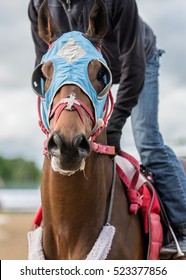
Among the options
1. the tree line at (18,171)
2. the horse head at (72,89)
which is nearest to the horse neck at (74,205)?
the horse head at (72,89)

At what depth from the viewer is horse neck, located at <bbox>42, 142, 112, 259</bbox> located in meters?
3.58

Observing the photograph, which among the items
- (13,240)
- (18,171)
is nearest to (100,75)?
(13,240)

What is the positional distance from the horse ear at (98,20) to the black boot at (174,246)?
1485mm

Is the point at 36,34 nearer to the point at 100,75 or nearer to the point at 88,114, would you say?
the point at 100,75

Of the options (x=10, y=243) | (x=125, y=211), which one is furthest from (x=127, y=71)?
(x=10, y=243)

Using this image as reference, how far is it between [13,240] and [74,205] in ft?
33.5

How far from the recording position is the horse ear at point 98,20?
12.3 feet

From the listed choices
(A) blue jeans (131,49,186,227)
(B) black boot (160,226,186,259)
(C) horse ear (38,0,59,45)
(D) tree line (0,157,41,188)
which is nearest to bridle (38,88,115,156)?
(C) horse ear (38,0,59,45)

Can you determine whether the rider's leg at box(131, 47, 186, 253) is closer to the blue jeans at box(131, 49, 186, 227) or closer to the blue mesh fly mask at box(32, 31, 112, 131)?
the blue jeans at box(131, 49, 186, 227)

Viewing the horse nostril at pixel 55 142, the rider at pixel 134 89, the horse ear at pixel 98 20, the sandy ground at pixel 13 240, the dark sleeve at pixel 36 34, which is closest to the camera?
the horse nostril at pixel 55 142

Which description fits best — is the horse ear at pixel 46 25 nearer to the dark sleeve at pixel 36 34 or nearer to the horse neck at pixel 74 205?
the dark sleeve at pixel 36 34

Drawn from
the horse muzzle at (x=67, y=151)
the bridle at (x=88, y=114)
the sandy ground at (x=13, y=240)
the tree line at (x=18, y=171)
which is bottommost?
the tree line at (x=18, y=171)

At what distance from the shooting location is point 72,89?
3.38 meters

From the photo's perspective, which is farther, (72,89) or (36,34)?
(36,34)
